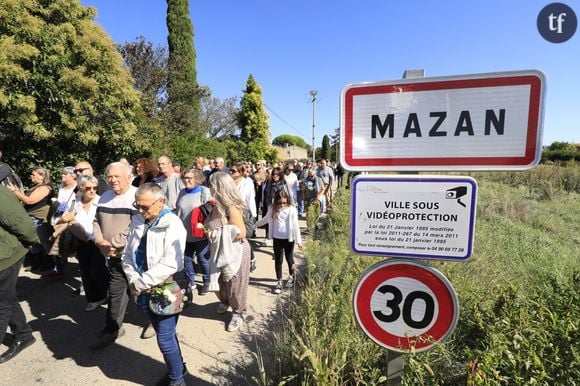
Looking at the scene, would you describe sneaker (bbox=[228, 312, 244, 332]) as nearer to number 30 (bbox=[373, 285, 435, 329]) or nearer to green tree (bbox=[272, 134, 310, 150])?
number 30 (bbox=[373, 285, 435, 329])

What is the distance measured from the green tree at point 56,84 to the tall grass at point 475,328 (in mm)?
7423

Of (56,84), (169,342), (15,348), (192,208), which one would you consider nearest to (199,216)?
(192,208)

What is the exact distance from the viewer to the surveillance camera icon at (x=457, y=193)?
122cm

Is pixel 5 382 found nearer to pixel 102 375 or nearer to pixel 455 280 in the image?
pixel 102 375

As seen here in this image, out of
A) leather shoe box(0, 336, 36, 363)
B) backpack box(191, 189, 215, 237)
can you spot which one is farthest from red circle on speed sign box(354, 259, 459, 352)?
leather shoe box(0, 336, 36, 363)

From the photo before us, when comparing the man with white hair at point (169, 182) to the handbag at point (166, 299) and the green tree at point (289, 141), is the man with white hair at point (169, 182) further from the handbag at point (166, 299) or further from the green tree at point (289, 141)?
the green tree at point (289, 141)

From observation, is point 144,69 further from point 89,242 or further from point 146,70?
point 89,242

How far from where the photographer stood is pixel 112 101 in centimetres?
982

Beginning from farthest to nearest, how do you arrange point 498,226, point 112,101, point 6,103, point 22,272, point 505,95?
1. point 112,101
2. point 498,226
3. point 6,103
4. point 22,272
5. point 505,95

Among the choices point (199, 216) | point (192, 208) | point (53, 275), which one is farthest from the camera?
point (53, 275)

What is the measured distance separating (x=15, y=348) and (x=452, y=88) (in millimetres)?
4453

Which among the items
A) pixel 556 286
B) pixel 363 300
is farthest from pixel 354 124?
pixel 556 286

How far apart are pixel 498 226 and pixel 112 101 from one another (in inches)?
448

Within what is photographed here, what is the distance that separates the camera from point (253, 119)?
33688mm
